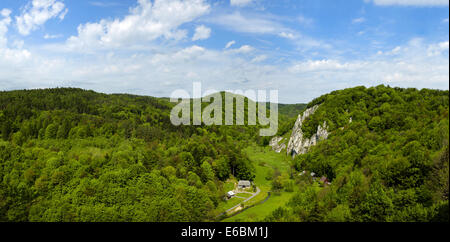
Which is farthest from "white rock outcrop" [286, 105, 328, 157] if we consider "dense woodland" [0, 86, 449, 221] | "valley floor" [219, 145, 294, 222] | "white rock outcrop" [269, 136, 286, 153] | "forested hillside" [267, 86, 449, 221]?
"forested hillside" [267, 86, 449, 221]

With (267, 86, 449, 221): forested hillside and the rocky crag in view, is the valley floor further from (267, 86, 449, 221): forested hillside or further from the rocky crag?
the rocky crag

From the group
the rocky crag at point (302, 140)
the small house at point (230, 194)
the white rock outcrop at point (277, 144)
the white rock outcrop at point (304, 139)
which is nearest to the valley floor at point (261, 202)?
the small house at point (230, 194)

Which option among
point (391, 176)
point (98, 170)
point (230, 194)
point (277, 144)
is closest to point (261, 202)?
point (230, 194)

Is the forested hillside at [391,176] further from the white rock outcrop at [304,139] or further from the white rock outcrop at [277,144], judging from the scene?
the white rock outcrop at [277,144]

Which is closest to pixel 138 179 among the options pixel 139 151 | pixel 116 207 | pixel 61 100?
→ pixel 116 207

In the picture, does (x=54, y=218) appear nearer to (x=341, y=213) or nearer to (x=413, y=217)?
(x=341, y=213)
